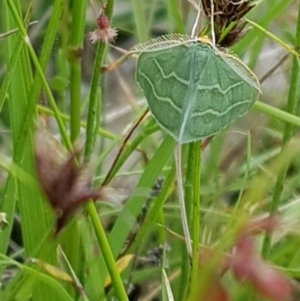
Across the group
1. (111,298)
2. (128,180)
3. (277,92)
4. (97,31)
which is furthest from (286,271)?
(277,92)

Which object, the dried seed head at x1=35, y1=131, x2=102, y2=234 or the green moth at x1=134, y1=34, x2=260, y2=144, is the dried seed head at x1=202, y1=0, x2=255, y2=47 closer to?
the green moth at x1=134, y1=34, x2=260, y2=144

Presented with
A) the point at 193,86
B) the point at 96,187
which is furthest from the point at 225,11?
the point at 96,187

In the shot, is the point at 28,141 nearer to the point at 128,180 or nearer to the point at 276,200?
the point at 276,200

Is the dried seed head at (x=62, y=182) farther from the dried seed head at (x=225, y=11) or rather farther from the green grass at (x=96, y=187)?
the dried seed head at (x=225, y=11)

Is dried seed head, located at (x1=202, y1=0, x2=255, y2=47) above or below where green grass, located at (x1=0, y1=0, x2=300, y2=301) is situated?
above

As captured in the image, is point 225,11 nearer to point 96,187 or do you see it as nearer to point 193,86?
point 193,86

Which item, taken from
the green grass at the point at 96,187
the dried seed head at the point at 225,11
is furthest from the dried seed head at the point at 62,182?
the dried seed head at the point at 225,11

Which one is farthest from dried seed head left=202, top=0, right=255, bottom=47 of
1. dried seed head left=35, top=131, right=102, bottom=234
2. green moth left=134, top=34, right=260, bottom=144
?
dried seed head left=35, top=131, right=102, bottom=234

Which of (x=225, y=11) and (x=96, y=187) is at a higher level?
(x=225, y=11)
